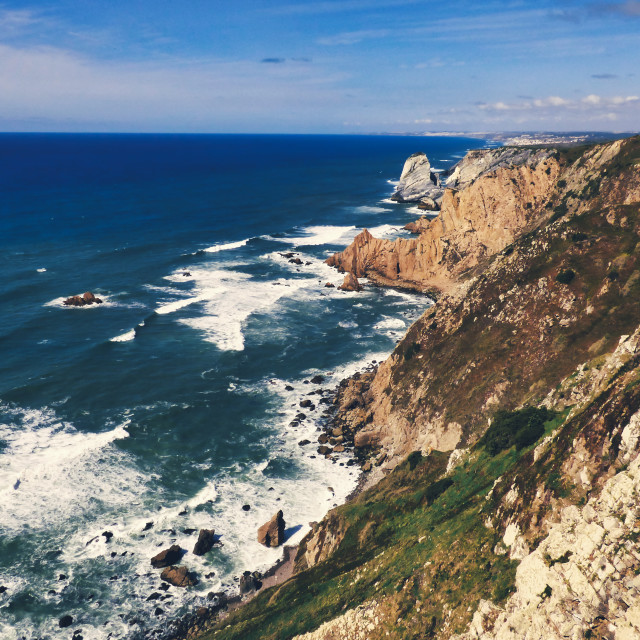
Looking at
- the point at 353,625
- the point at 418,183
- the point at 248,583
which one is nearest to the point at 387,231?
the point at 418,183

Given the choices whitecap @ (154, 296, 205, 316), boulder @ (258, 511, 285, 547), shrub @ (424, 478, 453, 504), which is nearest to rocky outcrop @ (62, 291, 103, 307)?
whitecap @ (154, 296, 205, 316)

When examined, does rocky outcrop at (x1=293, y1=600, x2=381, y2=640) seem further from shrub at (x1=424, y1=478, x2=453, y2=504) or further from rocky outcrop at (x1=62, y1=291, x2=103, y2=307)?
rocky outcrop at (x1=62, y1=291, x2=103, y2=307)

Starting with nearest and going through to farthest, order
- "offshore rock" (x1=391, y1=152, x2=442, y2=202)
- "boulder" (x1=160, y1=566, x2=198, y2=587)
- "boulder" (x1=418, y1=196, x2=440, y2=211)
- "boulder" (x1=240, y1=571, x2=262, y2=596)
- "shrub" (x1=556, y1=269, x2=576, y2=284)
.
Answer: "boulder" (x1=240, y1=571, x2=262, y2=596), "boulder" (x1=160, y1=566, x2=198, y2=587), "shrub" (x1=556, y1=269, x2=576, y2=284), "boulder" (x1=418, y1=196, x2=440, y2=211), "offshore rock" (x1=391, y1=152, x2=442, y2=202)

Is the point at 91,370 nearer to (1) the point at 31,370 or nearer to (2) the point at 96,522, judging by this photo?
(1) the point at 31,370

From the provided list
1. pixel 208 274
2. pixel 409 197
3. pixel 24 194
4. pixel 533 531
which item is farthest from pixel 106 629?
pixel 24 194

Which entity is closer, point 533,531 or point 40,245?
point 533,531

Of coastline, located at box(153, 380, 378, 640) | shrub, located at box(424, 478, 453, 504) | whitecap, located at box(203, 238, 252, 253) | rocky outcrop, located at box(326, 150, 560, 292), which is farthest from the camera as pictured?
whitecap, located at box(203, 238, 252, 253)

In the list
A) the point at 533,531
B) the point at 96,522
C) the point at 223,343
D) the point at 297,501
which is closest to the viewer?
the point at 533,531
